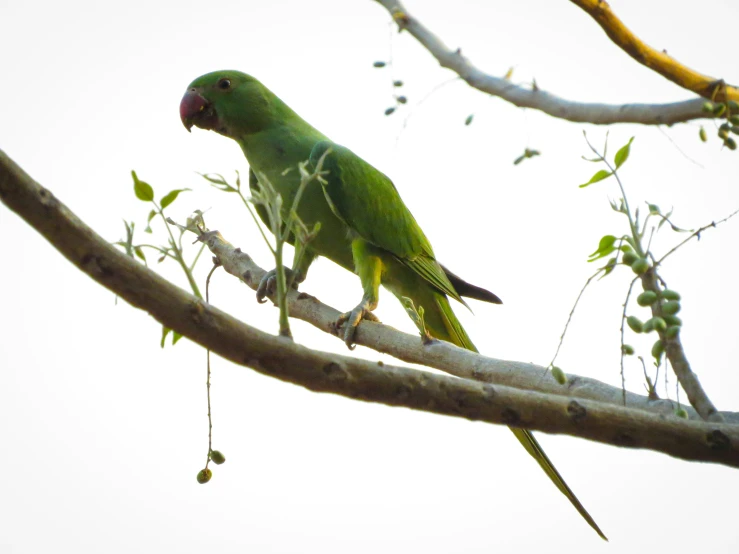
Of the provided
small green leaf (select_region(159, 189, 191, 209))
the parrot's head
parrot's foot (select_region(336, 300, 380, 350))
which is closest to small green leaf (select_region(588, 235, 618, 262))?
small green leaf (select_region(159, 189, 191, 209))

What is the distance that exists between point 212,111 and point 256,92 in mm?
276

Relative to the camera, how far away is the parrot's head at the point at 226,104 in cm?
423

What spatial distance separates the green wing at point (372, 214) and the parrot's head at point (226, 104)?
1.62 ft

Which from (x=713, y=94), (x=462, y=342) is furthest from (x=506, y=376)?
(x=462, y=342)

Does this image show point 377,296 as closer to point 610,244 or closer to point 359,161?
point 359,161

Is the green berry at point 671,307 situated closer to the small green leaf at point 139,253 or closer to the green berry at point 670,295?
the green berry at point 670,295

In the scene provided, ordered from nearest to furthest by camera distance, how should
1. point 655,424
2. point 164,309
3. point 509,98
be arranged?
point 164,309, point 655,424, point 509,98

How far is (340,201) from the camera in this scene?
3.98m

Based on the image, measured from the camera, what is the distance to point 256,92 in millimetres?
4270

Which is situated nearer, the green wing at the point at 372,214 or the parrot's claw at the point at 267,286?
the parrot's claw at the point at 267,286

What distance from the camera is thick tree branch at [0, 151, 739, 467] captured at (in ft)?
4.01

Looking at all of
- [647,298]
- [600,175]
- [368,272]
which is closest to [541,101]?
[600,175]

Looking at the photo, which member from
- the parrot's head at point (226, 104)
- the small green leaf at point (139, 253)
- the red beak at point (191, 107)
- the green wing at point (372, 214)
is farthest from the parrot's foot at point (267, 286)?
the small green leaf at point (139, 253)

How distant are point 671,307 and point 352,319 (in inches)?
66.6
